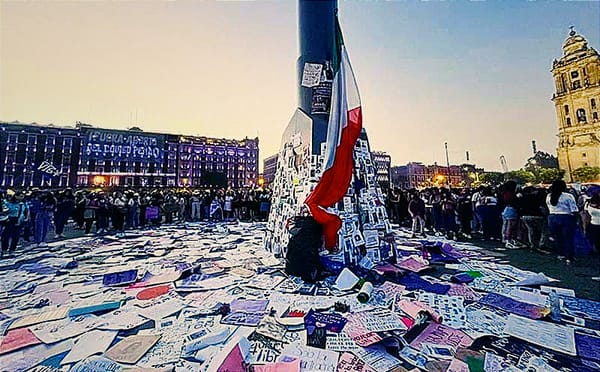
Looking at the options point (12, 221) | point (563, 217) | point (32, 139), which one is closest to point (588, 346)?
point (563, 217)

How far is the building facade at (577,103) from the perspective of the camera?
3859 cm

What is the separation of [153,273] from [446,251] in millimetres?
5602

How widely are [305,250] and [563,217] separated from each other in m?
4.75

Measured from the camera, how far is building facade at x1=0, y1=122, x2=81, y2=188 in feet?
189

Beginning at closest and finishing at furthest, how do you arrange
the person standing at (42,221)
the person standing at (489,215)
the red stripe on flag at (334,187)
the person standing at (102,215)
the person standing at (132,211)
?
the red stripe on flag at (334,187) → the person standing at (489,215) → the person standing at (42,221) → the person standing at (102,215) → the person standing at (132,211)

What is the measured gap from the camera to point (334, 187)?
4375 millimetres

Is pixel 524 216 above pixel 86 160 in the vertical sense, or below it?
below

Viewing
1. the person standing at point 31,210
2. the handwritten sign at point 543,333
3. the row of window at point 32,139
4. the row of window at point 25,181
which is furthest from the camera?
the row of window at point 25,181

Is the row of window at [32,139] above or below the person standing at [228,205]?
above

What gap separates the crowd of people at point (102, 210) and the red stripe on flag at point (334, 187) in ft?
22.7

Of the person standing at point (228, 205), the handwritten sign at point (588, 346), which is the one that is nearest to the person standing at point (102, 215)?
the person standing at point (228, 205)

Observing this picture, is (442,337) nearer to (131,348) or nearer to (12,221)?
(131,348)

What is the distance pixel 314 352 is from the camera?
224 cm

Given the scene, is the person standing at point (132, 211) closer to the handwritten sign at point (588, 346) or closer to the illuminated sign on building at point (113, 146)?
the handwritten sign at point (588, 346)
